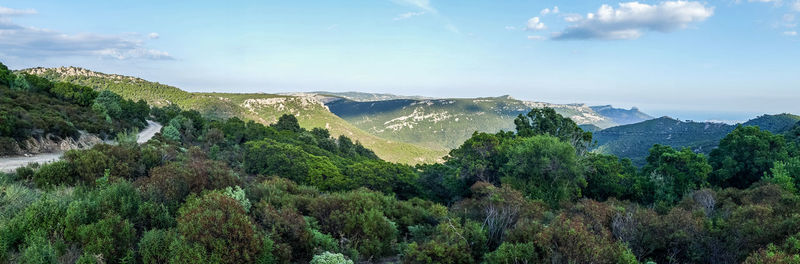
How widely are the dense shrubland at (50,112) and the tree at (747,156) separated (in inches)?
1517

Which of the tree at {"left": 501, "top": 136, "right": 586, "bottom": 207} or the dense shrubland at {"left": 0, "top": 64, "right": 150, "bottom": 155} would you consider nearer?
the dense shrubland at {"left": 0, "top": 64, "right": 150, "bottom": 155}

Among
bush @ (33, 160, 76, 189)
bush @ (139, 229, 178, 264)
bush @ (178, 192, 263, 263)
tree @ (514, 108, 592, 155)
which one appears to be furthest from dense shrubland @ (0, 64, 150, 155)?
tree @ (514, 108, 592, 155)

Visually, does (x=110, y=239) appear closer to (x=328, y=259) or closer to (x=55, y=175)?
(x=328, y=259)

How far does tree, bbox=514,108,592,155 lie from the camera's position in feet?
83.9

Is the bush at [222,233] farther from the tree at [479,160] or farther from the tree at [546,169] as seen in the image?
the tree at [479,160]

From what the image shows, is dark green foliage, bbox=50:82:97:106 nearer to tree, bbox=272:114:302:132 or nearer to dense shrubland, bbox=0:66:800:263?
tree, bbox=272:114:302:132

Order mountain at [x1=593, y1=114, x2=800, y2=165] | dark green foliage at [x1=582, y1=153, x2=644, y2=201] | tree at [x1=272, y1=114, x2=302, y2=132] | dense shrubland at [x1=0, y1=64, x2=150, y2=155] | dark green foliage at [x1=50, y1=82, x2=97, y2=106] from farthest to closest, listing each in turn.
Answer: mountain at [x1=593, y1=114, x2=800, y2=165] → tree at [x1=272, y1=114, x2=302, y2=132] → dark green foliage at [x1=50, y1=82, x2=97, y2=106] → dark green foliage at [x1=582, y1=153, x2=644, y2=201] → dense shrubland at [x1=0, y1=64, x2=150, y2=155]

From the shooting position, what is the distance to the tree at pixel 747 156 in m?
20.0

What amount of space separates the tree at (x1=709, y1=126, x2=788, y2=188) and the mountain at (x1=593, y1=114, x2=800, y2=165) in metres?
49.0

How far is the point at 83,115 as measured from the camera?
1016 inches

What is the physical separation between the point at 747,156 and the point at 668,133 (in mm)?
100104

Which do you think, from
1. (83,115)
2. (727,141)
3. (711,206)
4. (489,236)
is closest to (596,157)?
(727,141)

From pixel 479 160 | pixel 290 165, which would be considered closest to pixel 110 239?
pixel 290 165

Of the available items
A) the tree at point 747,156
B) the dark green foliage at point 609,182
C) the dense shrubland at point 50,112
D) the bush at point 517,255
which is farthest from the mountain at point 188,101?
the bush at point 517,255
